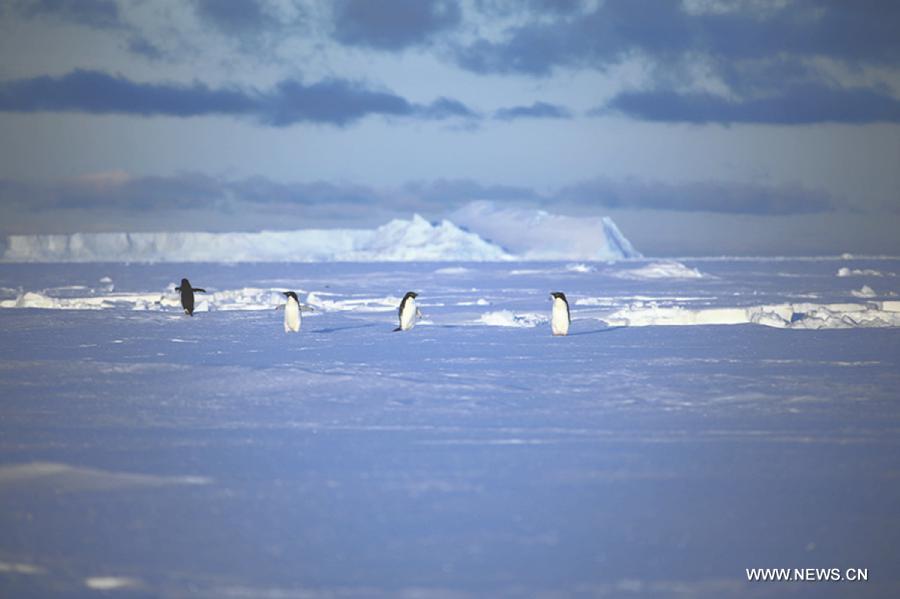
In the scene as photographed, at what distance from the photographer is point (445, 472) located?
4367 millimetres

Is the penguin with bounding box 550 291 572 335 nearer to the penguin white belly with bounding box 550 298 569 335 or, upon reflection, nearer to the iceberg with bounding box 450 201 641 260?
the penguin white belly with bounding box 550 298 569 335

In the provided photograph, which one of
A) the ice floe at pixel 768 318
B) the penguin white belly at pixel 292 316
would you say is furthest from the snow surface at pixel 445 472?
the ice floe at pixel 768 318

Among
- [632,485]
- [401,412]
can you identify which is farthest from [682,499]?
[401,412]

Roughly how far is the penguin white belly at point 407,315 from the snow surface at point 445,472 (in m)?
2.35

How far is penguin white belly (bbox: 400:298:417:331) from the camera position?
11586 mm

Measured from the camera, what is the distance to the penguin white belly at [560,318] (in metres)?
10.8

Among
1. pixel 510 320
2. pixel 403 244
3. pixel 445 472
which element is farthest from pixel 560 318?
pixel 403 244

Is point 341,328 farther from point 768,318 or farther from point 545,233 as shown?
point 545,233

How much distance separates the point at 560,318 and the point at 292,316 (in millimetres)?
3400

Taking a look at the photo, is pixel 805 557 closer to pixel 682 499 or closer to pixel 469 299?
pixel 682 499

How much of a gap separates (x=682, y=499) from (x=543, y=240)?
4175 inches

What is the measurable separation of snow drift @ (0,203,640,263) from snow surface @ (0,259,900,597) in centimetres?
8820

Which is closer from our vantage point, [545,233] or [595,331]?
[595,331]

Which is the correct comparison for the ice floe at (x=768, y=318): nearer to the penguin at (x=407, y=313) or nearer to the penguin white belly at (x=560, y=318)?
the penguin white belly at (x=560, y=318)
